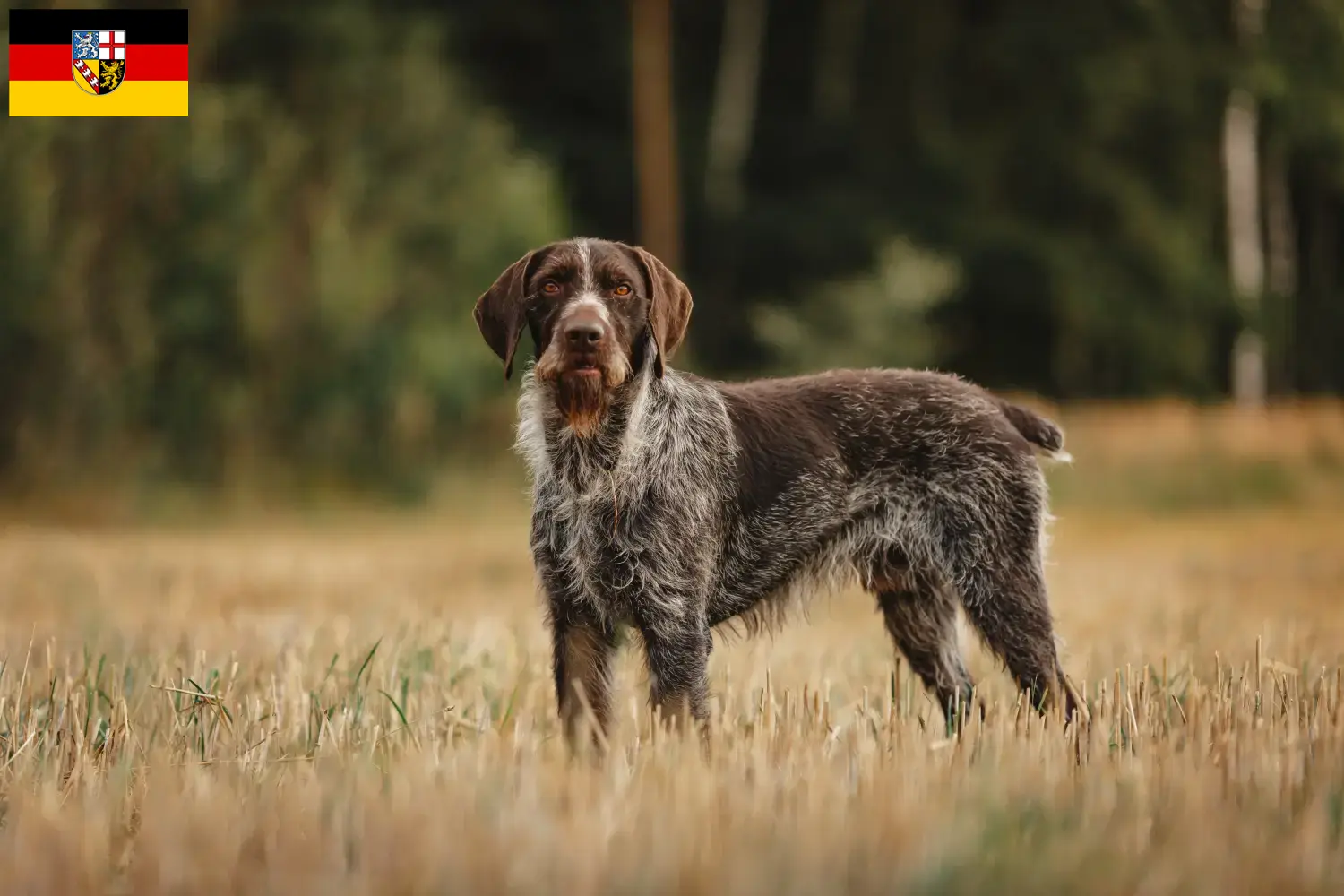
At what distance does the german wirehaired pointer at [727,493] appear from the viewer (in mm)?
4301

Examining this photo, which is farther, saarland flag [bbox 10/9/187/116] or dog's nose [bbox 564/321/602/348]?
saarland flag [bbox 10/9/187/116]

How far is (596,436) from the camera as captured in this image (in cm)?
442

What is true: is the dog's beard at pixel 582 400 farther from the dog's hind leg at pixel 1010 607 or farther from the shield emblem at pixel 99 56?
the shield emblem at pixel 99 56

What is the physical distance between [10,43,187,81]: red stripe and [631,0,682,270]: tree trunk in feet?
40.2

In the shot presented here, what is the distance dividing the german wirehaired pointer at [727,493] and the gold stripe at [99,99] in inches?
223

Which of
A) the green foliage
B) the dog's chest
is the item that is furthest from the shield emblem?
the dog's chest

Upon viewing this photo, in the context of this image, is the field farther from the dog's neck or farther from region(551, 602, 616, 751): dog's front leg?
the dog's neck

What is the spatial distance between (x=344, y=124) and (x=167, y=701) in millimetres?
14678

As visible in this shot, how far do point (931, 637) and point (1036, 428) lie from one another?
3.11 ft

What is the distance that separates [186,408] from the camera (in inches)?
597

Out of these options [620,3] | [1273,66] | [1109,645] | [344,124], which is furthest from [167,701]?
[620,3]

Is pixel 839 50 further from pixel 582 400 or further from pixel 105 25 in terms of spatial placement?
pixel 582 400

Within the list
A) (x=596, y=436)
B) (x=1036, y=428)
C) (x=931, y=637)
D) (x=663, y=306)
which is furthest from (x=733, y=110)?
(x=596, y=436)

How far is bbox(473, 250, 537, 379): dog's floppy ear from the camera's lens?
14.4 ft
